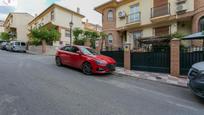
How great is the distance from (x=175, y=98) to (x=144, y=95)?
1.04 meters

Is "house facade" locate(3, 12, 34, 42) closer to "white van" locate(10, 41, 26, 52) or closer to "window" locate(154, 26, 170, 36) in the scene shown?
"white van" locate(10, 41, 26, 52)

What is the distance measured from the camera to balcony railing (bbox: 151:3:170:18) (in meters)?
14.6

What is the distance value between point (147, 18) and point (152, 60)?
26.7ft

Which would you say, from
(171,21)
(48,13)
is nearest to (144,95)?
(171,21)

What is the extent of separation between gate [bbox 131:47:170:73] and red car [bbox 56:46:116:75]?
82.6 inches

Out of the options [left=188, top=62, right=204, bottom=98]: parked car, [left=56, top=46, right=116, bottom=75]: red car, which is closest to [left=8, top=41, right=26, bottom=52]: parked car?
[left=56, top=46, right=116, bottom=75]: red car

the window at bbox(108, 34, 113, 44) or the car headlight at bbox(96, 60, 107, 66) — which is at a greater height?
the window at bbox(108, 34, 113, 44)

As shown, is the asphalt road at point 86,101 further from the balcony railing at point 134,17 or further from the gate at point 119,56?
the balcony railing at point 134,17

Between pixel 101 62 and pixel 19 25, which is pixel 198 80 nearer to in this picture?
pixel 101 62

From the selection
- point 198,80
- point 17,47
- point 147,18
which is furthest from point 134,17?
point 17,47

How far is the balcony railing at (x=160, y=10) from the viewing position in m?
14.6

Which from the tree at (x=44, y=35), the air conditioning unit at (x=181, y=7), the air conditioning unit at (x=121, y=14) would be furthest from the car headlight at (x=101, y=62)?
the tree at (x=44, y=35)

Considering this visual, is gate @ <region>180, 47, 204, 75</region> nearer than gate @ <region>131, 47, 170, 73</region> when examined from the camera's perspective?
Yes

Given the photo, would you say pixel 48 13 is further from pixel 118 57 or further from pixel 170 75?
pixel 170 75
